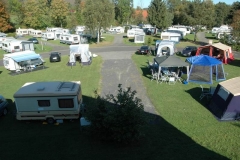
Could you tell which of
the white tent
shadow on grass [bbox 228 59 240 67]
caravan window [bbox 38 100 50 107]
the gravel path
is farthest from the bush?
shadow on grass [bbox 228 59 240 67]

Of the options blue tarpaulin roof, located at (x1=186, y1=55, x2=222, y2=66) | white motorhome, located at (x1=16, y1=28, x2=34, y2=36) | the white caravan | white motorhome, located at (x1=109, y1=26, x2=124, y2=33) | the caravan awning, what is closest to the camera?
blue tarpaulin roof, located at (x1=186, y1=55, x2=222, y2=66)

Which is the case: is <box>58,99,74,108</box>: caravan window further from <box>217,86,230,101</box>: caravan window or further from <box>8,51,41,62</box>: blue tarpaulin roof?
<box>8,51,41,62</box>: blue tarpaulin roof

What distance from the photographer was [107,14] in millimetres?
32438

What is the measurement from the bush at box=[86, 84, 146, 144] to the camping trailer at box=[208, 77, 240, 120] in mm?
4786

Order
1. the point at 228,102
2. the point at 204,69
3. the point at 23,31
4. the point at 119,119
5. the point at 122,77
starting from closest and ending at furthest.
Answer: the point at 119,119 → the point at 228,102 → the point at 204,69 → the point at 122,77 → the point at 23,31

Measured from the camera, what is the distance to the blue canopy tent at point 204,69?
16172 millimetres

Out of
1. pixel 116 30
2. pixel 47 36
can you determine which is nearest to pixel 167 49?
pixel 47 36

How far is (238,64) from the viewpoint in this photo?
2214 cm

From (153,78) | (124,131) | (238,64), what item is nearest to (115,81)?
(153,78)

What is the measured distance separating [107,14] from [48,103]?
24549 millimetres

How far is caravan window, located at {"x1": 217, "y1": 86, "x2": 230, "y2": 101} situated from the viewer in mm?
10719

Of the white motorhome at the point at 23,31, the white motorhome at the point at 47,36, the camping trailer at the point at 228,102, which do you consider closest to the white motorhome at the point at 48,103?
the camping trailer at the point at 228,102

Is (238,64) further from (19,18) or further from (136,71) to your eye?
(19,18)

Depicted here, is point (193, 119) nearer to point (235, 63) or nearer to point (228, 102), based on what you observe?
point (228, 102)
